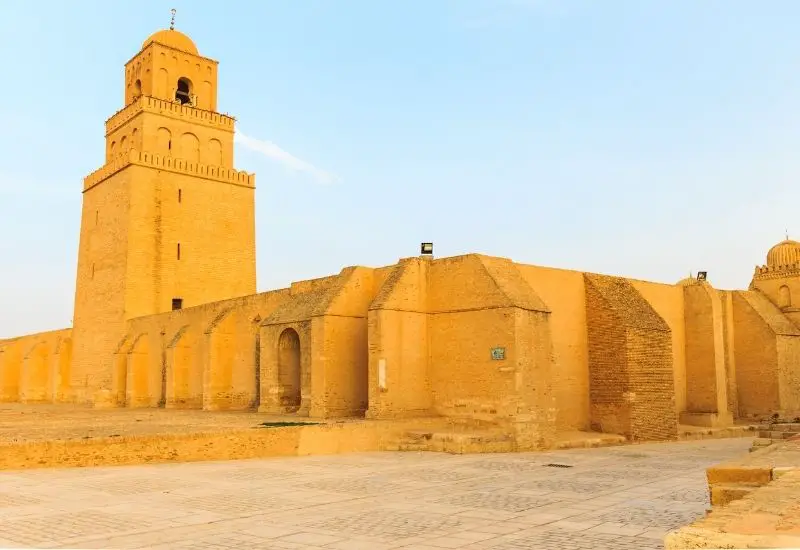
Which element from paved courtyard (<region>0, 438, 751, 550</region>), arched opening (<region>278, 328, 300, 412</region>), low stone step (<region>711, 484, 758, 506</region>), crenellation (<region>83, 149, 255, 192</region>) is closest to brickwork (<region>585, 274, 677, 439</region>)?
paved courtyard (<region>0, 438, 751, 550</region>)

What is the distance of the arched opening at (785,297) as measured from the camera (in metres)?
23.8

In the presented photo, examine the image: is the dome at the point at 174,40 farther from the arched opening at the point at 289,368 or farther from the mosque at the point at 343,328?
the arched opening at the point at 289,368

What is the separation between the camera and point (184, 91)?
106 feet

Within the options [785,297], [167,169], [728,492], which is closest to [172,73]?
[167,169]

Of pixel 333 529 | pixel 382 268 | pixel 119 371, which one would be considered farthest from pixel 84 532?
pixel 119 371

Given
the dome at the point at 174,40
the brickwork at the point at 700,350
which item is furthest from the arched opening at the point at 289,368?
the dome at the point at 174,40

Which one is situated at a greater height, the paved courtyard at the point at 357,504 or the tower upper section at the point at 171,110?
the tower upper section at the point at 171,110

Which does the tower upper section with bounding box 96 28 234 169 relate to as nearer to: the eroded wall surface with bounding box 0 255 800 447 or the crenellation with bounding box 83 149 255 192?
the crenellation with bounding box 83 149 255 192

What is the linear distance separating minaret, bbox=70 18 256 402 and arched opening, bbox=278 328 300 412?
39.4 feet

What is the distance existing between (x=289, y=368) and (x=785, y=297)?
17.0 meters

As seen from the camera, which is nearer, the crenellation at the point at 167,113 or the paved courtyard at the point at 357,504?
the paved courtyard at the point at 357,504

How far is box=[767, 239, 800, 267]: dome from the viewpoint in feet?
80.4

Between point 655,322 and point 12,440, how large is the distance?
13.9 m

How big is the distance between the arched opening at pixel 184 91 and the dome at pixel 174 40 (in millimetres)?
1322
